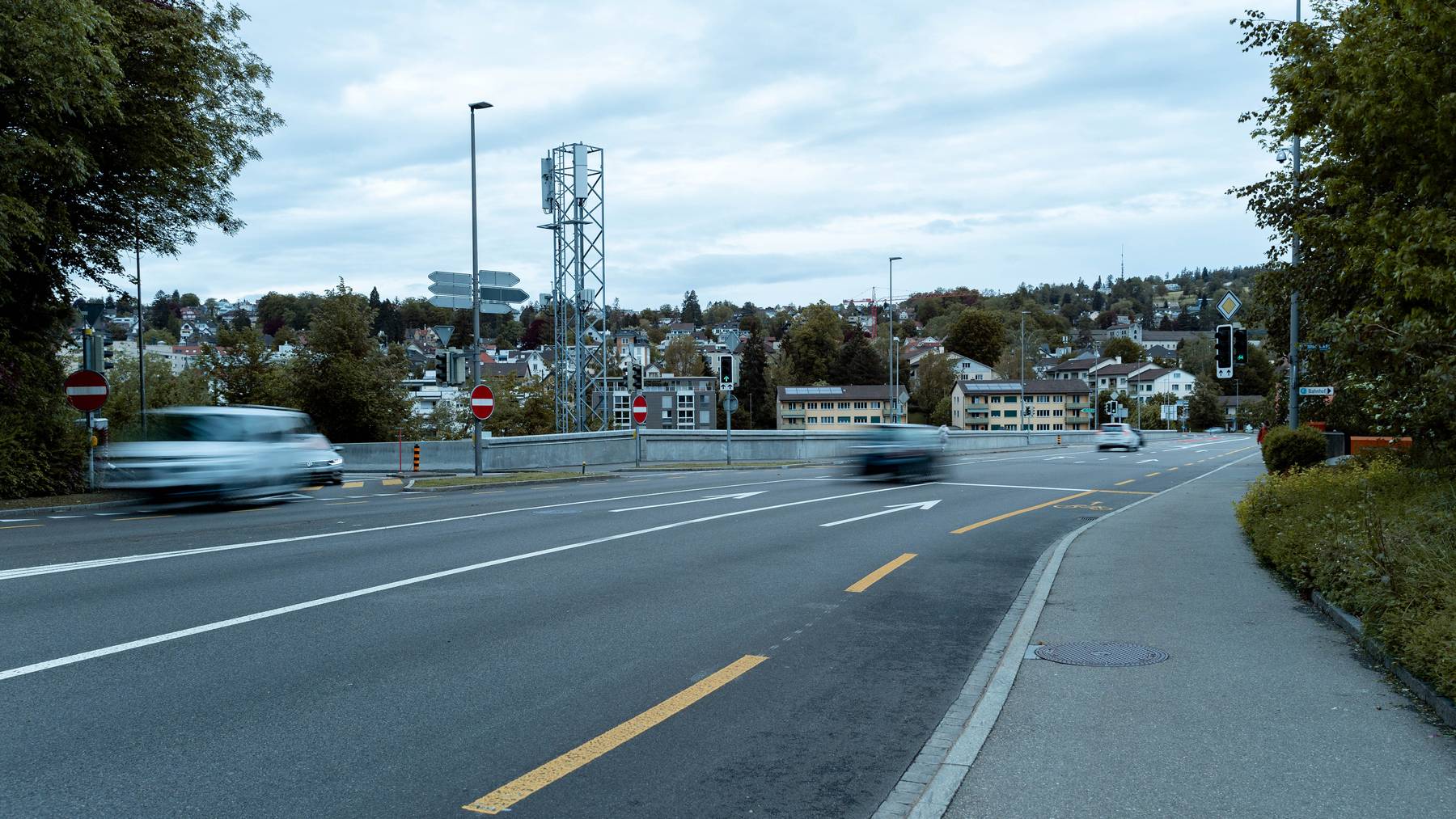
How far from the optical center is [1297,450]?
2228 cm

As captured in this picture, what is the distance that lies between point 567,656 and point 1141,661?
3.83 metres

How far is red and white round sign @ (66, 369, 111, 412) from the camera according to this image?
21.0m

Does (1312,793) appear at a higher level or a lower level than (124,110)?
lower

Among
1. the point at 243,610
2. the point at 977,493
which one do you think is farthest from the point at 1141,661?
the point at 977,493

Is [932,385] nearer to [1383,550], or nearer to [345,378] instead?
[345,378]

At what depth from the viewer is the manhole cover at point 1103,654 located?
700 centimetres

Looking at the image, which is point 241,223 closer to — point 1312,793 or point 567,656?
point 567,656

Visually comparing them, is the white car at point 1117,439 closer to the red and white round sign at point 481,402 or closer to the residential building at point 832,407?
the red and white round sign at point 481,402

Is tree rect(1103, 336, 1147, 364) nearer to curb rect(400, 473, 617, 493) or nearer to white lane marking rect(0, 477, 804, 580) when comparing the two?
curb rect(400, 473, 617, 493)

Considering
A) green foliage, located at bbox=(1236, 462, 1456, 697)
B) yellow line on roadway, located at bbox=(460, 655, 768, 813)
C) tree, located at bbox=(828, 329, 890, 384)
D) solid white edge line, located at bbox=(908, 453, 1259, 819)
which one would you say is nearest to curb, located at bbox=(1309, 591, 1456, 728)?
green foliage, located at bbox=(1236, 462, 1456, 697)

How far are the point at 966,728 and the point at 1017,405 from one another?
404ft

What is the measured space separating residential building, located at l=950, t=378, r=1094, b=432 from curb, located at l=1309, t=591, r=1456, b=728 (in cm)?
10290

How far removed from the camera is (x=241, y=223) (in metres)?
24.9

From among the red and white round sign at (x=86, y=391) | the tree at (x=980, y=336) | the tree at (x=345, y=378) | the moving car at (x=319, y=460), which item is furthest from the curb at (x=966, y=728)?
the tree at (x=980, y=336)
